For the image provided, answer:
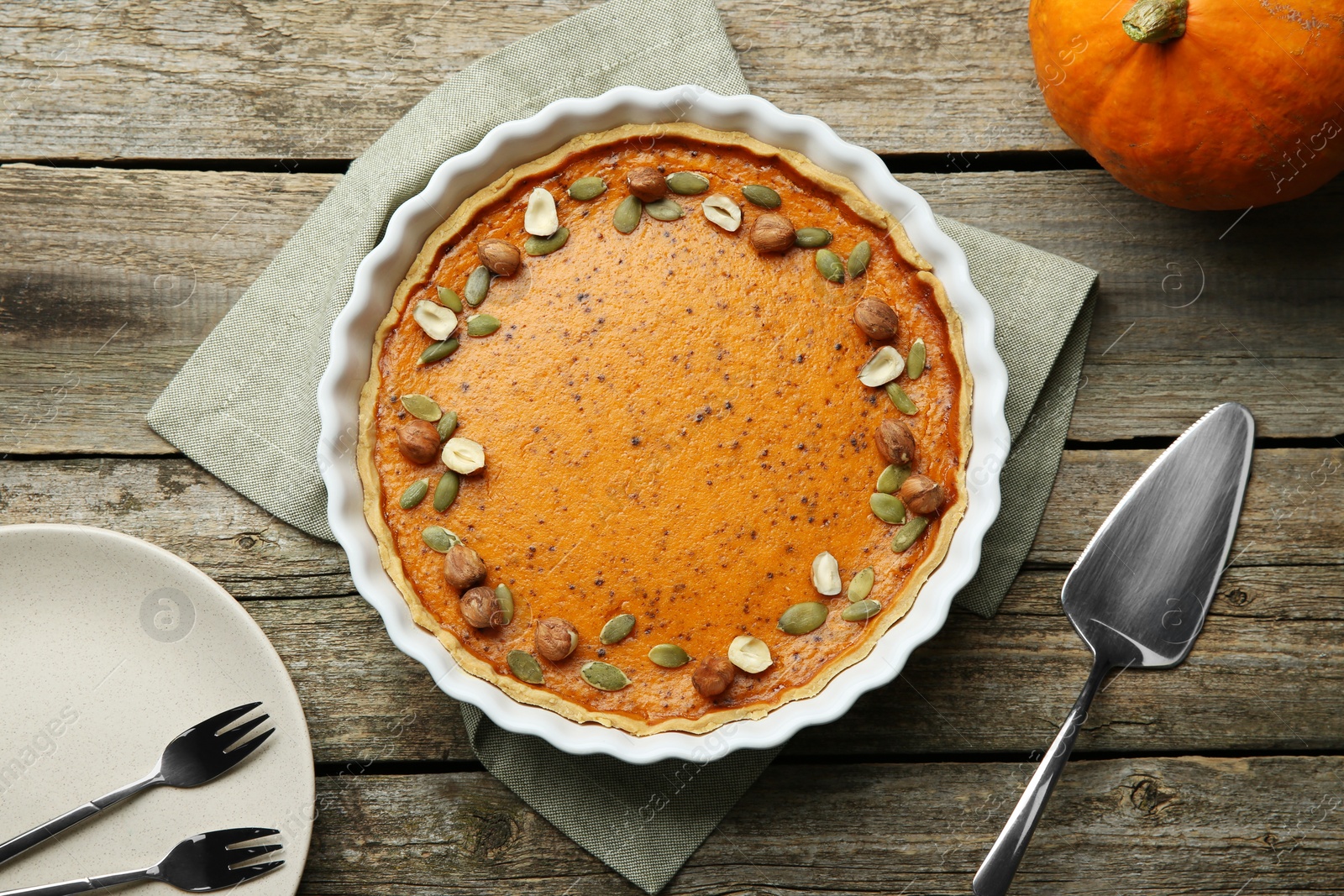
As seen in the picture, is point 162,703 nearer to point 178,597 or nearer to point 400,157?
point 178,597

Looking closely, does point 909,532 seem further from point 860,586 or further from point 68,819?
point 68,819

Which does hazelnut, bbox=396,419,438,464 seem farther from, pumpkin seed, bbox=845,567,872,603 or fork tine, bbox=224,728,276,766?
pumpkin seed, bbox=845,567,872,603

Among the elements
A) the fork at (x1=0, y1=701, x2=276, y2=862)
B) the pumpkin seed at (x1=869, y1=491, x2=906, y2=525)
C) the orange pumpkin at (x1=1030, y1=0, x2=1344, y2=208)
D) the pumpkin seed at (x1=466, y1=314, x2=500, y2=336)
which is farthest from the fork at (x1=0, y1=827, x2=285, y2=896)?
the orange pumpkin at (x1=1030, y1=0, x2=1344, y2=208)

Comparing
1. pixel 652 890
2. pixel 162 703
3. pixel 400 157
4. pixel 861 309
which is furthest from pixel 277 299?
pixel 652 890

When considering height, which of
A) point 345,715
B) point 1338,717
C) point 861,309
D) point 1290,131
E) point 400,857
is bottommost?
point 400,857

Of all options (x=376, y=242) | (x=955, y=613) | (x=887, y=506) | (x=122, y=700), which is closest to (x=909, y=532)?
(x=887, y=506)

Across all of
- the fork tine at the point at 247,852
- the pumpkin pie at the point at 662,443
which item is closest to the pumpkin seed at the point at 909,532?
the pumpkin pie at the point at 662,443

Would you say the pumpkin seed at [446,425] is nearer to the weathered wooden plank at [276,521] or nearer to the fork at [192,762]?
the weathered wooden plank at [276,521]
